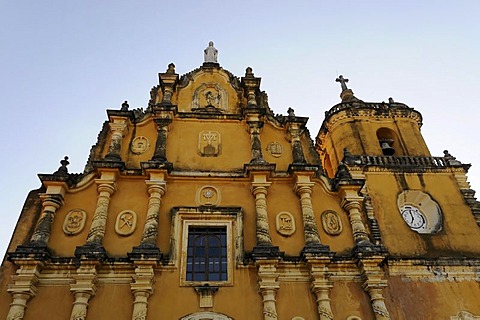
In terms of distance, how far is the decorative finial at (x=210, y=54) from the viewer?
15.8 m

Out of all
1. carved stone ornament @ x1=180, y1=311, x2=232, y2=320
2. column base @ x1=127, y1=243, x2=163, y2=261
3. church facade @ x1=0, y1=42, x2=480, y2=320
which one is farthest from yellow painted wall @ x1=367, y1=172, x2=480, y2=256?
column base @ x1=127, y1=243, x2=163, y2=261

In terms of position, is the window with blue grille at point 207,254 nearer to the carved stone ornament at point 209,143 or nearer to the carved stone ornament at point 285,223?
the carved stone ornament at point 285,223

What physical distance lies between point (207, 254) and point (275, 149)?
14.0 feet

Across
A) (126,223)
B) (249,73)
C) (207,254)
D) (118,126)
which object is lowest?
(207,254)

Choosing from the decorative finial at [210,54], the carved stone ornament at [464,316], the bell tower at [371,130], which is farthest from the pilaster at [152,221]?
the carved stone ornament at [464,316]

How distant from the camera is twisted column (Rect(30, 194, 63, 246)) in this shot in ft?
32.9

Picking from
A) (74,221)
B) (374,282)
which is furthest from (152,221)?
(374,282)

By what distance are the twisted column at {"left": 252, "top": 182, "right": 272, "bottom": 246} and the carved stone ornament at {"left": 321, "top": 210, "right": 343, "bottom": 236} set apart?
5.68 ft

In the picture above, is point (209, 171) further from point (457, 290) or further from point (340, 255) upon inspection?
point (457, 290)

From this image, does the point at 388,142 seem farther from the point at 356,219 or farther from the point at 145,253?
the point at 145,253

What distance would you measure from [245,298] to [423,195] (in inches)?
302

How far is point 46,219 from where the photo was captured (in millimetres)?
10461

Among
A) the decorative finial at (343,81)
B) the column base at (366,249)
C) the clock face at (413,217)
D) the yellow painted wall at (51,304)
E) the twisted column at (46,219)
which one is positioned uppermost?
the decorative finial at (343,81)

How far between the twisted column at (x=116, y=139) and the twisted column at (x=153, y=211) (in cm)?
150
